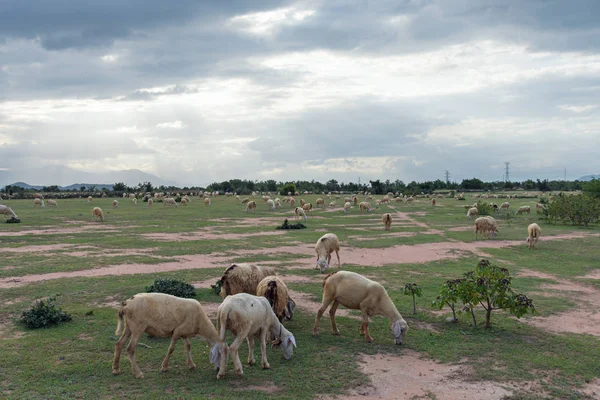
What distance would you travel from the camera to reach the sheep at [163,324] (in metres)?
7.47

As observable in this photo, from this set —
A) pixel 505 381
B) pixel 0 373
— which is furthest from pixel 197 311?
pixel 505 381

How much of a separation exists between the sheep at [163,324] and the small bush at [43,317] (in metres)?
3.42

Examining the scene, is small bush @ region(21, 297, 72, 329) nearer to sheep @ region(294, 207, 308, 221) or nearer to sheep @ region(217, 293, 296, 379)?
sheep @ region(217, 293, 296, 379)

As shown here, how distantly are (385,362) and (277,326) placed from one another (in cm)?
230

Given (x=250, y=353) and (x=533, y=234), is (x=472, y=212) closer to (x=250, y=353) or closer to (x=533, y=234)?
(x=533, y=234)

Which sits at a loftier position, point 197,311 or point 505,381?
point 197,311

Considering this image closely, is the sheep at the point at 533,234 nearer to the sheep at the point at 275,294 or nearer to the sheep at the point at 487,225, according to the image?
the sheep at the point at 487,225

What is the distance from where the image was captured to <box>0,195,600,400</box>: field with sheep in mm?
7320

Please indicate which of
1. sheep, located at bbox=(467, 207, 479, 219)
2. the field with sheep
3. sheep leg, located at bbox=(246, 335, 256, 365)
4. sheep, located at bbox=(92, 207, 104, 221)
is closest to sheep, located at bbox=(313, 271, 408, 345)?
the field with sheep

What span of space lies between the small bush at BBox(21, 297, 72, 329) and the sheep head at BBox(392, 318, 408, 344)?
26.4 feet

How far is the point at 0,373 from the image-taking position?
759 centimetres

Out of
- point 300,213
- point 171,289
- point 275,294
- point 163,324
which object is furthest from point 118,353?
point 300,213

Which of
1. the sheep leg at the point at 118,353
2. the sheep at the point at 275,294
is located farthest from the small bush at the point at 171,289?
the sheep leg at the point at 118,353

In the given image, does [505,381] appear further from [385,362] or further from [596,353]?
[596,353]
